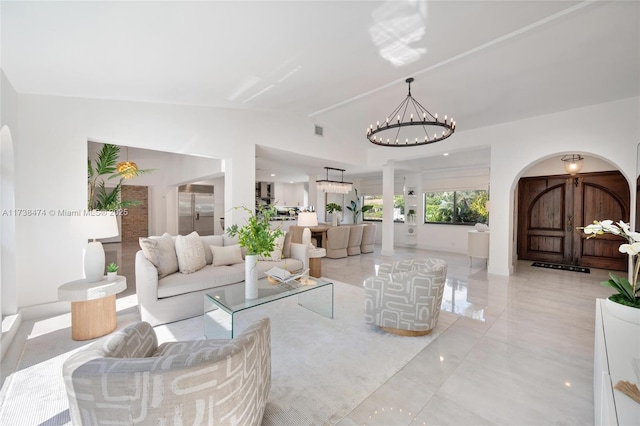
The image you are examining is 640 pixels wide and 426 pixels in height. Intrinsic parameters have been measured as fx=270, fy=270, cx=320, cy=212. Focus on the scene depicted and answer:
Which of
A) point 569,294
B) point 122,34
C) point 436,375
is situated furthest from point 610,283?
point 122,34

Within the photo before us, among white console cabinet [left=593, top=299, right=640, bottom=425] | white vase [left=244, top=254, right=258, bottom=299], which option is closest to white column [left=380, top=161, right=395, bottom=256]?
white vase [left=244, top=254, right=258, bottom=299]

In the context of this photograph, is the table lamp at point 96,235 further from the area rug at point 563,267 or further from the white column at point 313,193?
the area rug at point 563,267

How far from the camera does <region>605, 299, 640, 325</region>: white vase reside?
176 centimetres

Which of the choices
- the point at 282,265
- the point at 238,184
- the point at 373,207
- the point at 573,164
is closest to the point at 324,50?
the point at 238,184

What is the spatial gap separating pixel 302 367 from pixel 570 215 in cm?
723

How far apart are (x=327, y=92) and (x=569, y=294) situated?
4.96 m

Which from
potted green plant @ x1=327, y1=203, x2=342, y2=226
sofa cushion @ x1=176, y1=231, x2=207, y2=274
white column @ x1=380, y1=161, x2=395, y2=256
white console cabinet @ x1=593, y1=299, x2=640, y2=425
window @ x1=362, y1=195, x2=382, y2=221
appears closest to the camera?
white console cabinet @ x1=593, y1=299, x2=640, y2=425

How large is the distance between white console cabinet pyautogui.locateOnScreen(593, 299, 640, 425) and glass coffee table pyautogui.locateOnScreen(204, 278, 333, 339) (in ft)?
7.43

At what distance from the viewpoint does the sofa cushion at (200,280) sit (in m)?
3.10

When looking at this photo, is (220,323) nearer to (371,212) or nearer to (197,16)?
(197,16)

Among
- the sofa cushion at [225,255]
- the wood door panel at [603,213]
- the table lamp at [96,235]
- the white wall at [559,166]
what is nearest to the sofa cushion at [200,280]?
the sofa cushion at [225,255]

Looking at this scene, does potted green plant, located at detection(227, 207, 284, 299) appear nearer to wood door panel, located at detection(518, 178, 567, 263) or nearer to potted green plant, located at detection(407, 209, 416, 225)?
wood door panel, located at detection(518, 178, 567, 263)

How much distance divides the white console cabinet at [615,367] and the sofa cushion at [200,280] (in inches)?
136

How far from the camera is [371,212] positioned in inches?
420
